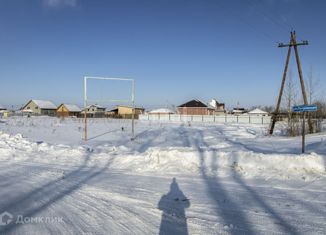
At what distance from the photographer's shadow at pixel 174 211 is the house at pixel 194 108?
67079 millimetres

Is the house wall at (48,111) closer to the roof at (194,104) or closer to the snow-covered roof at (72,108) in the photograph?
the snow-covered roof at (72,108)

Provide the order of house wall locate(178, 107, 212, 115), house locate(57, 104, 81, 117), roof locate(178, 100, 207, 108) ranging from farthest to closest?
house locate(57, 104, 81, 117) < roof locate(178, 100, 207, 108) < house wall locate(178, 107, 212, 115)

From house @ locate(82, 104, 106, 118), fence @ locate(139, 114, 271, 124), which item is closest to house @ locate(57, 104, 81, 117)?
house @ locate(82, 104, 106, 118)

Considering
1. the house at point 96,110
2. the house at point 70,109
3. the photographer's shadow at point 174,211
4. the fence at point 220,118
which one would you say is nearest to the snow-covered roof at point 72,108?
the house at point 70,109

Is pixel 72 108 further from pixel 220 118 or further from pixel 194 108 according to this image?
pixel 220 118

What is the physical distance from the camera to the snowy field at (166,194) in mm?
4246

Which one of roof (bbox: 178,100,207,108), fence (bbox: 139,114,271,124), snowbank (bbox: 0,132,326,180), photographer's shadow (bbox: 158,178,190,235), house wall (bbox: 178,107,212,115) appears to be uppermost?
roof (bbox: 178,100,207,108)

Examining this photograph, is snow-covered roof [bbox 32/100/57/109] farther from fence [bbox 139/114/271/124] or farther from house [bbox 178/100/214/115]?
house [bbox 178/100/214/115]

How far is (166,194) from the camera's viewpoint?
5945 millimetres

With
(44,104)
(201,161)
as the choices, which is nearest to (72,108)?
(44,104)

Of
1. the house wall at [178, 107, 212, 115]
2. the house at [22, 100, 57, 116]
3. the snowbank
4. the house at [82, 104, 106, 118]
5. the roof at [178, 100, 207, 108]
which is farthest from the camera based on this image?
the house at [22, 100, 57, 116]

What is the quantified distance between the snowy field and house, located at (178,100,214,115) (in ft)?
206

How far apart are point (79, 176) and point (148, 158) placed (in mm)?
2604

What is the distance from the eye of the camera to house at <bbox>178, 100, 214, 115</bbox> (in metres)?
72.9
